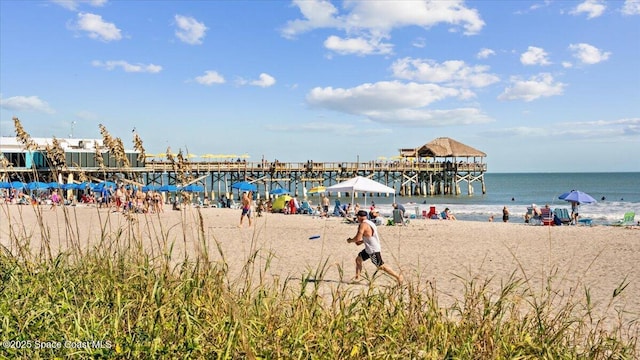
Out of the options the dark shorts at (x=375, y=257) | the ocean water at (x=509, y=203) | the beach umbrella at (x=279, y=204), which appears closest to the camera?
the dark shorts at (x=375, y=257)

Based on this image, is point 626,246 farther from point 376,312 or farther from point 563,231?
point 376,312

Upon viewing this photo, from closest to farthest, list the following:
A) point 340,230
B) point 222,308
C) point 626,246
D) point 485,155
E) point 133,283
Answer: point 222,308 < point 133,283 < point 626,246 < point 340,230 < point 485,155

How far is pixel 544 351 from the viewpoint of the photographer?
9.95 feet

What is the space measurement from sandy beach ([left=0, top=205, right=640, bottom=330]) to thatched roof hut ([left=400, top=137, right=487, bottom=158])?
31963mm

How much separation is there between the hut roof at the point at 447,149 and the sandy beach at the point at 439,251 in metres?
32.0

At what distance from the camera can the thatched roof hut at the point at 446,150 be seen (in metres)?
49.6

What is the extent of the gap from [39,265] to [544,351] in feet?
12.5

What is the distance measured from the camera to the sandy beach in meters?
6.82

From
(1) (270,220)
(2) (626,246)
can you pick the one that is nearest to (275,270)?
(2) (626,246)

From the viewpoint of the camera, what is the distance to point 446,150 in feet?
164

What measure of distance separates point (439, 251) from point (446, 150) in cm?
3988

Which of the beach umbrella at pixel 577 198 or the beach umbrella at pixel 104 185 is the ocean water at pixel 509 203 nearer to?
the beach umbrella at pixel 577 198

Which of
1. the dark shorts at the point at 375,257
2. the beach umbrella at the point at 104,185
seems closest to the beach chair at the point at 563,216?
the dark shorts at the point at 375,257

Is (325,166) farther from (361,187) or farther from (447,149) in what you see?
(361,187)
